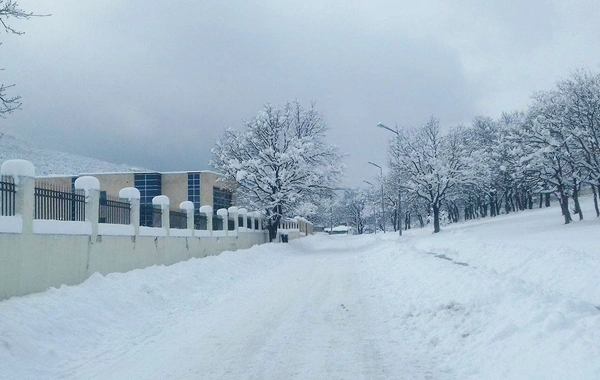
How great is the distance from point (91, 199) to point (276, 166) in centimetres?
2784

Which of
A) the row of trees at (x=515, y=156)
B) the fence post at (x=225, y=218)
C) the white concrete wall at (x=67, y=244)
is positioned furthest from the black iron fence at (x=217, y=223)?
the row of trees at (x=515, y=156)

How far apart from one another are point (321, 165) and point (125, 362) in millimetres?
35159

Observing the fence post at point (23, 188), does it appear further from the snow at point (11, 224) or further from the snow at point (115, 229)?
the snow at point (115, 229)

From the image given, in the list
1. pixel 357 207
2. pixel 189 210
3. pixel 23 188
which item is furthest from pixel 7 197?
pixel 357 207

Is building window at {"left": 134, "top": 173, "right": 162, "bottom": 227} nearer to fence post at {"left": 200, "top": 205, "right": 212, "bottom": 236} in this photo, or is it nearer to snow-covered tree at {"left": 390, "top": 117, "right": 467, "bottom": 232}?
snow-covered tree at {"left": 390, "top": 117, "right": 467, "bottom": 232}

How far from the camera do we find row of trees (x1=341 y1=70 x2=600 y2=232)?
37.0 m

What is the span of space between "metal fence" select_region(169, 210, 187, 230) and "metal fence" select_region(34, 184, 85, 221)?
772 centimetres

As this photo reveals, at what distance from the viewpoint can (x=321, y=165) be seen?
4219 centimetres

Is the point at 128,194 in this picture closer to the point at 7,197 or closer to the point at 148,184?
the point at 7,197

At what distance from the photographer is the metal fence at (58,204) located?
12219 millimetres

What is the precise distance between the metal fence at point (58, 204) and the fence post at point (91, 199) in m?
0.13

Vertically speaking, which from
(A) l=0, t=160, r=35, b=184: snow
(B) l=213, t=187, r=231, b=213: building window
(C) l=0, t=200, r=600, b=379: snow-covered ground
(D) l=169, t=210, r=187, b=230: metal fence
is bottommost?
(C) l=0, t=200, r=600, b=379: snow-covered ground

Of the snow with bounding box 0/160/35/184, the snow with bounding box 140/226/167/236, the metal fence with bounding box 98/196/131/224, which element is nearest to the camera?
the snow with bounding box 0/160/35/184

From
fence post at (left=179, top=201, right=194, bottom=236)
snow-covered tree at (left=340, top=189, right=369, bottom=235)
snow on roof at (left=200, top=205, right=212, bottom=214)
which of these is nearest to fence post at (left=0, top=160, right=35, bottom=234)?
fence post at (left=179, top=201, right=194, bottom=236)
